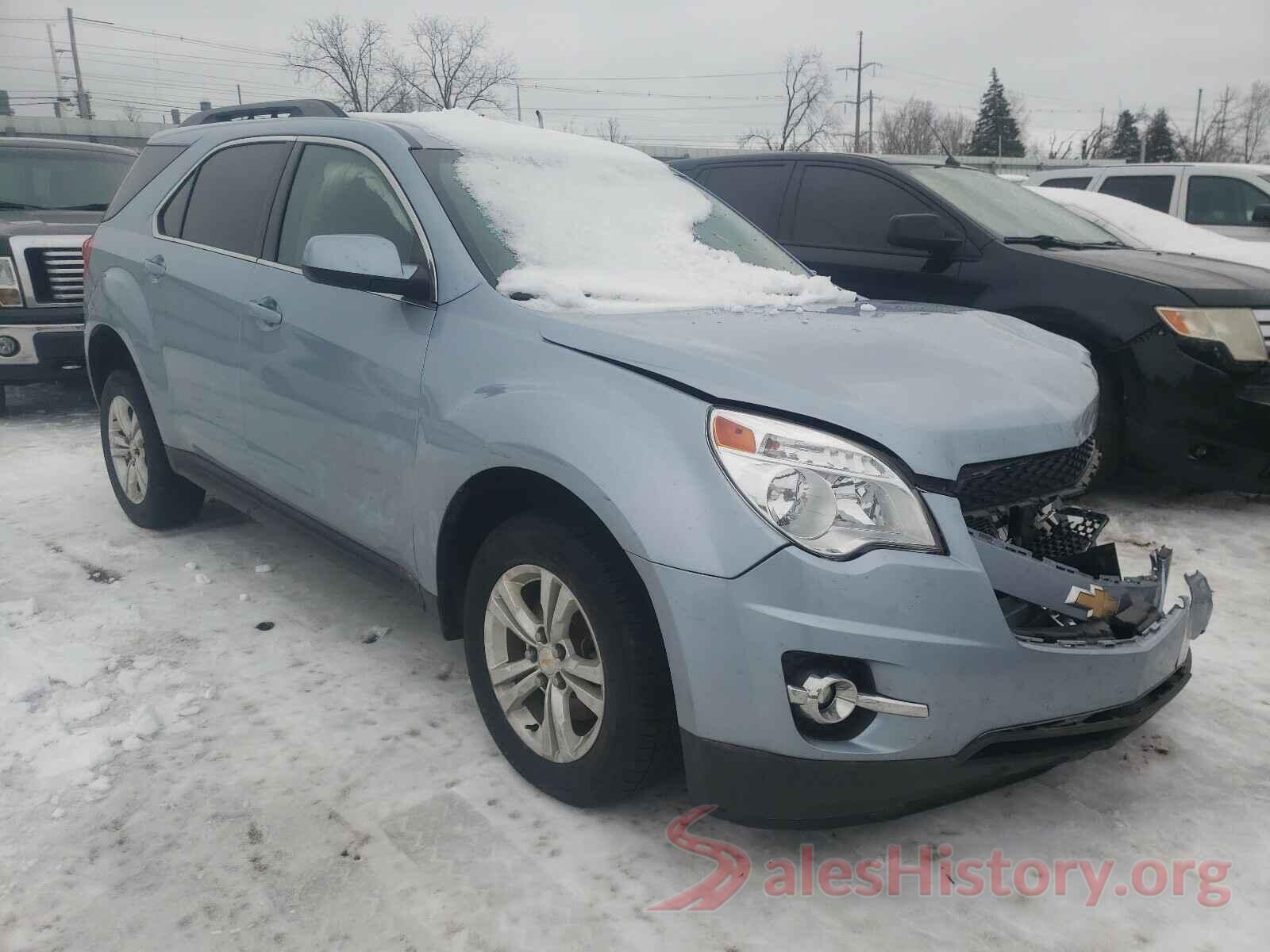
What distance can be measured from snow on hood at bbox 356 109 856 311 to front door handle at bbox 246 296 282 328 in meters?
0.73

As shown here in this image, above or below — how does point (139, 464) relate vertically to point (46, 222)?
below

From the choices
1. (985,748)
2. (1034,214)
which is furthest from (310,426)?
(1034,214)

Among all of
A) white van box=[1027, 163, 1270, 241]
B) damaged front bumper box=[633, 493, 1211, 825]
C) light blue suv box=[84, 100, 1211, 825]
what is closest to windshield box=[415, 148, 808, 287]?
light blue suv box=[84, 100, 1211, 825]

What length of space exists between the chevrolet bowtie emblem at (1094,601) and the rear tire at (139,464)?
12.2 feet

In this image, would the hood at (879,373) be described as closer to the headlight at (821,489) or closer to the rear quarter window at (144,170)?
the headlight at (821,489)

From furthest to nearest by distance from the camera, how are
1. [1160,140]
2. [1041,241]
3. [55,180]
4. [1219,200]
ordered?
[1160,140]
[1219,200]
[55,180]
[1041,241]

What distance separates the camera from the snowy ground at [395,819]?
7.11 feet

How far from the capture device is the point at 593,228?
3156 millimetres

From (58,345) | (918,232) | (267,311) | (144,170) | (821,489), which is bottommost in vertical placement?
(58,345)

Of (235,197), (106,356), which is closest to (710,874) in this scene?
(235,197)

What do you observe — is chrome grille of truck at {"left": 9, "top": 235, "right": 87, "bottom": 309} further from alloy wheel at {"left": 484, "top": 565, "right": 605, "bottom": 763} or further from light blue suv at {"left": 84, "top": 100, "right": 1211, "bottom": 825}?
alloy wheel at {"left": 484, "top": 565, "right": 605, "bottom": 763}

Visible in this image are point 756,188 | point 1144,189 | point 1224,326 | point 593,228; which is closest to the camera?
point 593,228

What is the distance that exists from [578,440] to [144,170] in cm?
342

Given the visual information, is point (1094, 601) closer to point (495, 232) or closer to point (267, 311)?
point (495, 232)
